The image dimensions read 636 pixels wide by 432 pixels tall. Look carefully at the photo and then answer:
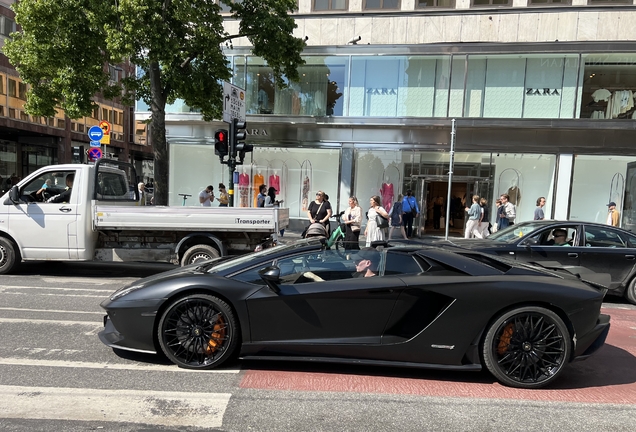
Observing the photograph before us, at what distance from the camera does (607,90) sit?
604 inches

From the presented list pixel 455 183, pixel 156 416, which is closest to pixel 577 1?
pixel 455 183

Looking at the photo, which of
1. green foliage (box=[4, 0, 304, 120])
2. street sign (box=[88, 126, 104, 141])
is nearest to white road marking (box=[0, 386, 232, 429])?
green foliage (box=[4, 0, 304, 120])

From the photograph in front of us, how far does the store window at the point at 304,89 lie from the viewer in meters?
16.7

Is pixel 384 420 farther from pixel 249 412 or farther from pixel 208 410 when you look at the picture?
pixel 208 410

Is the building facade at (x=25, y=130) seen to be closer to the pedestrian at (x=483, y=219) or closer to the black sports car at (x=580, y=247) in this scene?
the pedestrian at (x=483, y=219)

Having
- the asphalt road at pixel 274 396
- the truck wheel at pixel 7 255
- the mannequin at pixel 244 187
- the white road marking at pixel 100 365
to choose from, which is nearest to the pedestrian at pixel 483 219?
the asphalt road at pixel 274 396

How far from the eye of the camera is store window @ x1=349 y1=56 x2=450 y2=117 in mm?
16031

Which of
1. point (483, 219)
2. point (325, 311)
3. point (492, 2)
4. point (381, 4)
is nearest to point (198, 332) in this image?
point (325, 311)

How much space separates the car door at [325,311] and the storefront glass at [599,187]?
49.6 feet

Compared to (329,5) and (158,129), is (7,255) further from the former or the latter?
(329,5)

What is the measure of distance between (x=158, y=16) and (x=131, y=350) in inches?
339

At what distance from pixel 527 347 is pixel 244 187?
15151mm

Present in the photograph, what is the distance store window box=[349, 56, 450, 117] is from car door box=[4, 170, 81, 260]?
1135 cm

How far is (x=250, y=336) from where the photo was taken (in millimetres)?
3717
